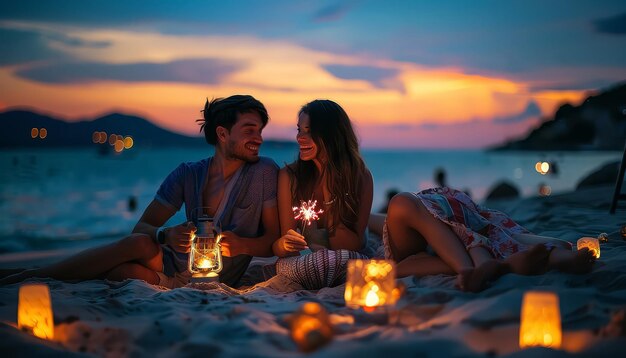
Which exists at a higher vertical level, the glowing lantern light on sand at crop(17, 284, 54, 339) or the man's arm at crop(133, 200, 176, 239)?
the man's arm at crop(133, 200, 176, 239)

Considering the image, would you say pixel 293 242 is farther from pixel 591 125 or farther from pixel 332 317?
pixel 591 125

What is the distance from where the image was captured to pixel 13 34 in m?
18.6

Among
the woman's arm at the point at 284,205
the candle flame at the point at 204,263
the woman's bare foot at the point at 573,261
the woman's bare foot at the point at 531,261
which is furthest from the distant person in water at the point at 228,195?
the woman's bare foot at the point at 573,261

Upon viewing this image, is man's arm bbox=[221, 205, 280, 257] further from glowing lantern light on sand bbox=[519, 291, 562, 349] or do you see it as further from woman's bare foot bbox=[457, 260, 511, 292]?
glowing lantern light on sand bbox=[519, 291, 562, 349]

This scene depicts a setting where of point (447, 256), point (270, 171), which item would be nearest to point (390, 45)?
point (270, 171)

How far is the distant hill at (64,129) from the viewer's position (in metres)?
29.5

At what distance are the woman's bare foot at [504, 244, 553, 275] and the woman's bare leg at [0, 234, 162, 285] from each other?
8.20ft

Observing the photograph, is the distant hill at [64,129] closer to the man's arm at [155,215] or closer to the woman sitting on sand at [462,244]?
the man's arm at [155,215]

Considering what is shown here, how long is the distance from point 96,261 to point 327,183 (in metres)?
1.78

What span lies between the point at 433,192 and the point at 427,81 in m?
9.54

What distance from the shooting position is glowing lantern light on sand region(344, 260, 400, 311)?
2766 millimetres

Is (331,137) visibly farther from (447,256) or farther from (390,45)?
(390,45)

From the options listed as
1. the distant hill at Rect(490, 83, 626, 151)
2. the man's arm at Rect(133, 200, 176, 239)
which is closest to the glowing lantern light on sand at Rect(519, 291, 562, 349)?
the man's arm at Rect(133, 200, 176, 239)

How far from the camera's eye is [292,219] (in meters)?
4.29
